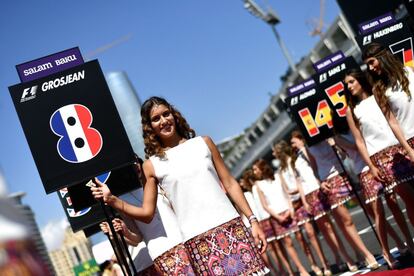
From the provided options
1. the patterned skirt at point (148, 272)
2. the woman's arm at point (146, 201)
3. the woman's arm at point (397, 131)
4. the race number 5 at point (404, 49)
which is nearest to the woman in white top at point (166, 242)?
the woman's arm at point (146, 201)

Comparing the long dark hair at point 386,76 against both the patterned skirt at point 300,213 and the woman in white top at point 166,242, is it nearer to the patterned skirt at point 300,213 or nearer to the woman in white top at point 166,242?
the woman in white top at point 166,242

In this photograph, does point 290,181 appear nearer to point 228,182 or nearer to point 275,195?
point 275,195

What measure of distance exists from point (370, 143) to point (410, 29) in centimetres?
182

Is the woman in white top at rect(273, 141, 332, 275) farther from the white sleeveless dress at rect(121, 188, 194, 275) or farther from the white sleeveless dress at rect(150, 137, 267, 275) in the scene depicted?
the white sleeveless dress at rect(150, 137, 267, 275)

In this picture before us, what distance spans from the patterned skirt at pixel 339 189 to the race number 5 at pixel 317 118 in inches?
25.5

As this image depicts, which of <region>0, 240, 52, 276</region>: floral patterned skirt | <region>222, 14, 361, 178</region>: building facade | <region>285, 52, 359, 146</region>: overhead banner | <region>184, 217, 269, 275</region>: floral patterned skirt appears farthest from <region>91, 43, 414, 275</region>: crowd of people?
<region>222, 14, 361, 178</region>: building facade

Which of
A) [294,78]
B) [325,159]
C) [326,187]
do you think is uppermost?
[294,78]

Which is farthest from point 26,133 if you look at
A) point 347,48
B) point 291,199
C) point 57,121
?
point 347,48

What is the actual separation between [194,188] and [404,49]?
4.23 meters

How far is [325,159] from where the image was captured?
7344mm

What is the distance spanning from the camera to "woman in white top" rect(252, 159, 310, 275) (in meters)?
8.55

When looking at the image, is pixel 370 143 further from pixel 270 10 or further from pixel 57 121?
pixel 270 10

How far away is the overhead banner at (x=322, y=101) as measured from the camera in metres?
6.84

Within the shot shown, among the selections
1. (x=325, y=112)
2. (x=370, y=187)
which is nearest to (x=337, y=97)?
(x=325, y=112)
